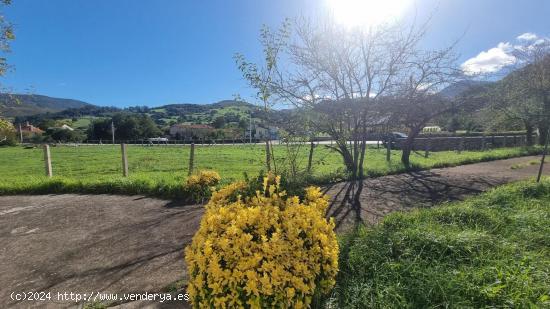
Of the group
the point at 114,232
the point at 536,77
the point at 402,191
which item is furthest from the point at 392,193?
the point at 536,77

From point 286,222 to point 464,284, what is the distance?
1516 millimetres

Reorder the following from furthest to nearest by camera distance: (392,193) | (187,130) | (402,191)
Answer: (187,130) → (402,191) → (392,193)

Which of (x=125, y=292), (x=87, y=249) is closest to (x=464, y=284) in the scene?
(x=125, y=292)

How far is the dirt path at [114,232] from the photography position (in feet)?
10.8

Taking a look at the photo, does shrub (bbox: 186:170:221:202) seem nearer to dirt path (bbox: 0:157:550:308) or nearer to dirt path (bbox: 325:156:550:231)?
dirt path (bbox: 0:157:550:308)

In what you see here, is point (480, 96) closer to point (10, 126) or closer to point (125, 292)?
point (125, 292)

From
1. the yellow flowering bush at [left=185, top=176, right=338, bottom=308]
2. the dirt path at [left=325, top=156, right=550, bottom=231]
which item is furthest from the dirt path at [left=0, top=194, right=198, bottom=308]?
the dirt path at [left=325, top=156, right=550, bottom=231]

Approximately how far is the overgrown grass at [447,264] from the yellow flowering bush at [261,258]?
1.83 feet

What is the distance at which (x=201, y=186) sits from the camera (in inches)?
264

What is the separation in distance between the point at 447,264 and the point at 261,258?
1.86 m

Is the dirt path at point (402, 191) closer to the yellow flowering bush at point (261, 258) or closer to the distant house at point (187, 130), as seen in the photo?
the yellow flowering bush at point (261, 258)

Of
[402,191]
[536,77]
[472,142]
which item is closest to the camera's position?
[402,191]

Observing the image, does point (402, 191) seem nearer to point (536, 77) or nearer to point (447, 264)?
point (447, 264)

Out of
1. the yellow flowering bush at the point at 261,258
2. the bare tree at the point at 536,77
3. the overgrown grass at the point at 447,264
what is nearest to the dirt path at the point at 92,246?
the yellow flowering bush at the point at 261,258
